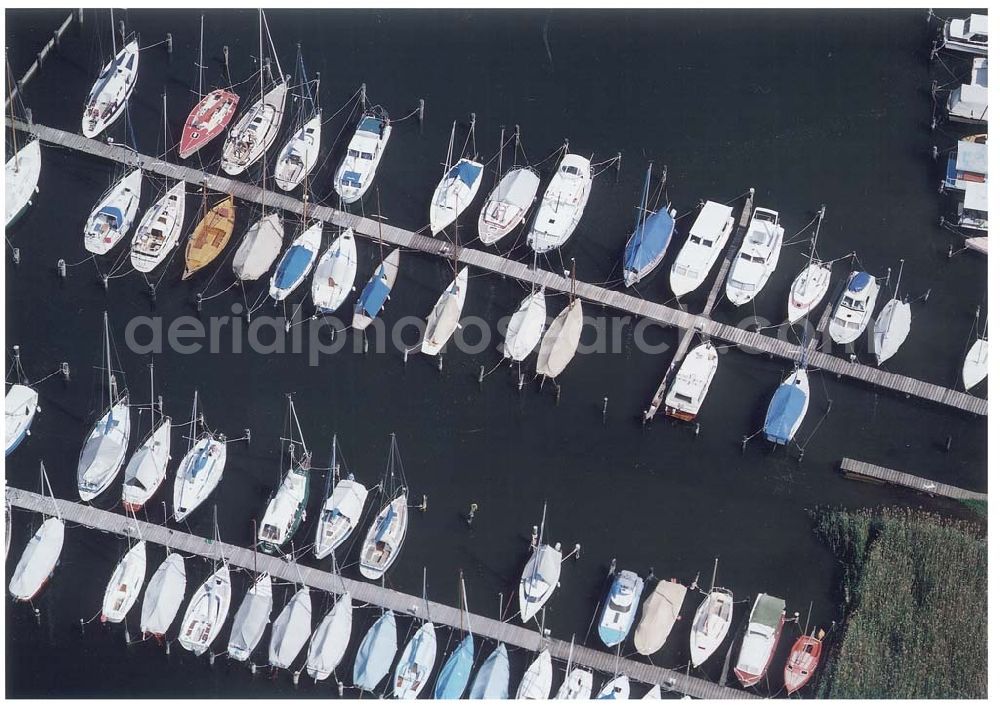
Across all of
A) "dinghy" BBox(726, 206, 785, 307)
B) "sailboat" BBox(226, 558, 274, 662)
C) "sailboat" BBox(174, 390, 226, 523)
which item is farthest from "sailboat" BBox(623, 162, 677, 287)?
"sailboat" BBox(226, 558, 274, 662)

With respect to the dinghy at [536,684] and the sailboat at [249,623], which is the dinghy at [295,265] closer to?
the sailboat at [249,623]

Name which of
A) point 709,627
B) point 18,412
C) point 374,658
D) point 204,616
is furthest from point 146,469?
point 709,627

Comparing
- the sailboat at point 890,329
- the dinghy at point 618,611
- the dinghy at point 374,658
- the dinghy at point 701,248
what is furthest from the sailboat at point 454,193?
the sailboat at point 890,329

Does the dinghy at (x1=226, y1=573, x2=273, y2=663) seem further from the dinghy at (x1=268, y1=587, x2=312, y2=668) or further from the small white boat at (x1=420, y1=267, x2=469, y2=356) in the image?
the small white boat at (x1=420, y1=267, x2=469, y2=356)

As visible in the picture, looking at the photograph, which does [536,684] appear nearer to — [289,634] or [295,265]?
[289,634]

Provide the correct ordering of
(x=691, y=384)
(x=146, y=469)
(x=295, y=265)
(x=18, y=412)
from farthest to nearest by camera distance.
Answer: (x=295, y=265) → (x=18, y=412) → (x=691, y=384) → (x=146, y=469)

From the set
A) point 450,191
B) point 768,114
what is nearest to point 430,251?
point 450,191
